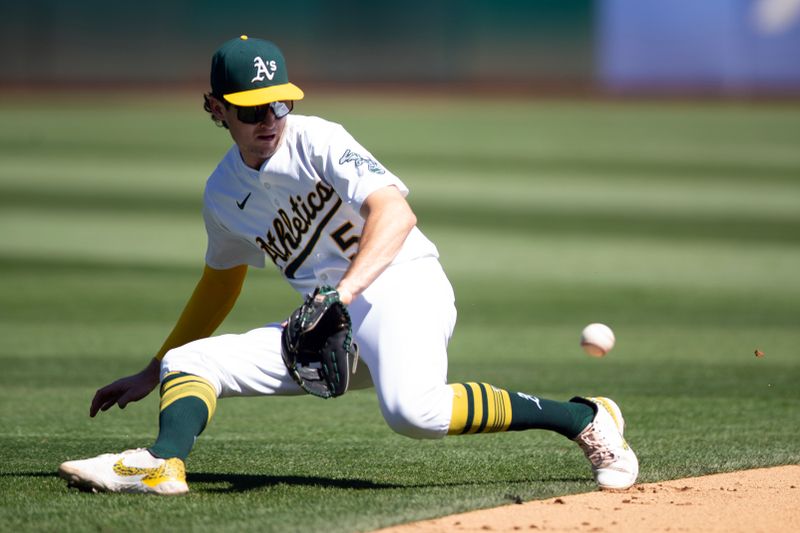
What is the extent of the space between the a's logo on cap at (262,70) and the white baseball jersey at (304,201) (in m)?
0.24

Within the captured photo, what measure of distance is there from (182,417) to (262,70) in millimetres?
1165

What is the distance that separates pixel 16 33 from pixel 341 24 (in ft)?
25.6

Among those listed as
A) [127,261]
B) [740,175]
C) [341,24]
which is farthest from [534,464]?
[341,24]

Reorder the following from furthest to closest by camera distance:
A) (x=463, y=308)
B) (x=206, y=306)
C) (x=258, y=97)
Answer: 1. (x=463, y=308)
2. (x=206, y=306)
3. (x=258, y=97)

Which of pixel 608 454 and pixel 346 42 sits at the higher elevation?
pixel 608 454

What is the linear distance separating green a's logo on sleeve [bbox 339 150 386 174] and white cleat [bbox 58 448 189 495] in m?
1.12

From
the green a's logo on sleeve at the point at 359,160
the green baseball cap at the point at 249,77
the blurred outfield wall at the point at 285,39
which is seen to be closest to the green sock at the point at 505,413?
the green a's logo on sleeve at the point at 359,160

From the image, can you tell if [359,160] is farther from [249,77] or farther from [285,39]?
[285,39]

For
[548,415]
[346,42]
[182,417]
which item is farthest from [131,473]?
[346,42]

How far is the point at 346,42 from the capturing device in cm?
3059

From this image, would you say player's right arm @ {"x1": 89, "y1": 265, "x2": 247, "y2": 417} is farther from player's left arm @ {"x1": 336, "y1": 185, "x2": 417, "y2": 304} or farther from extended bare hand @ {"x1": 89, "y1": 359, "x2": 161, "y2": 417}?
player's left arm @ {"x1": 336, "y1": 185, "x2": 417, "y2": 304}

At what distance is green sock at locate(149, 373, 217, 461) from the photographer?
13.0 feet

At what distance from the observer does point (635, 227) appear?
14.0 m

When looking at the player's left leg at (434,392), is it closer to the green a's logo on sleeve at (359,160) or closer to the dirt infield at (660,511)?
the dirt infield at (660,511)
